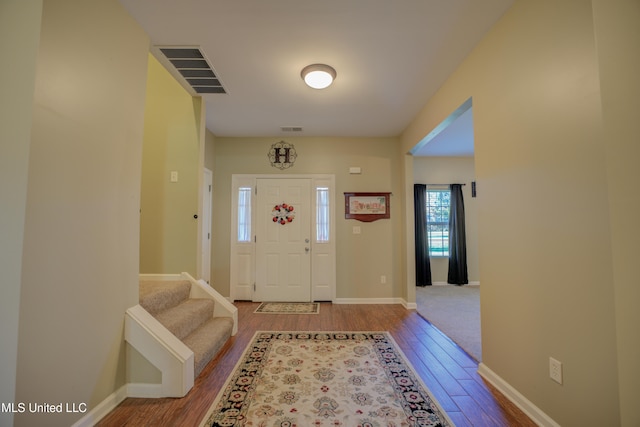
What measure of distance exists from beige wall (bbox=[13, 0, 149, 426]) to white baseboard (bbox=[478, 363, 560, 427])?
8.60 ft

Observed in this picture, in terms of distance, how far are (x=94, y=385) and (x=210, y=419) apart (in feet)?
2.35

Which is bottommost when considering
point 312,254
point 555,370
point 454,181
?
point 555,370

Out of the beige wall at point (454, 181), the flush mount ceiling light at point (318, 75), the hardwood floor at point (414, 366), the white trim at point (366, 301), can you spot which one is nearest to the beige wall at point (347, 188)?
the white trim at point (366, 301)

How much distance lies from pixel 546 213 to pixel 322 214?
3.10m

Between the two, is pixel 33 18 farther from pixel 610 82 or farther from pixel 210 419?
pixel 610 82

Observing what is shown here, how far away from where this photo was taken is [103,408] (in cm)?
162

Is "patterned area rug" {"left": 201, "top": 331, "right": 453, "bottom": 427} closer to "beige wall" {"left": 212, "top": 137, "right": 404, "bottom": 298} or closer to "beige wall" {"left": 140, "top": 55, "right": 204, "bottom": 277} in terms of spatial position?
"beige wall" {"left": 140, "top": 55, "right": 204, "bottom": 277}

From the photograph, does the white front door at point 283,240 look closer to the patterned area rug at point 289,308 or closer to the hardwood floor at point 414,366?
the patterned area rug at point 289,308

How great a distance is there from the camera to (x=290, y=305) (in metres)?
4.05

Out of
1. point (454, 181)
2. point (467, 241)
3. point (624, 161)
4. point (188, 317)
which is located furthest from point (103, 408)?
point (454, 181)

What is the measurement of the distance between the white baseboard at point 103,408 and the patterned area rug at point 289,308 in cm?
204

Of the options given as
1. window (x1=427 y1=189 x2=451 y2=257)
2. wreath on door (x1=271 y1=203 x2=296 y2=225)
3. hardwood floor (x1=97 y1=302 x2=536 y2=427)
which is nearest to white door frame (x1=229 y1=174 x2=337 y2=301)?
wreath on door (x1=271 y1=203 x2=296 y2=225)

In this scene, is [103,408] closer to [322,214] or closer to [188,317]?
[188,317]

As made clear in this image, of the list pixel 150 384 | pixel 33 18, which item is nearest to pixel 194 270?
pixel 150 384
